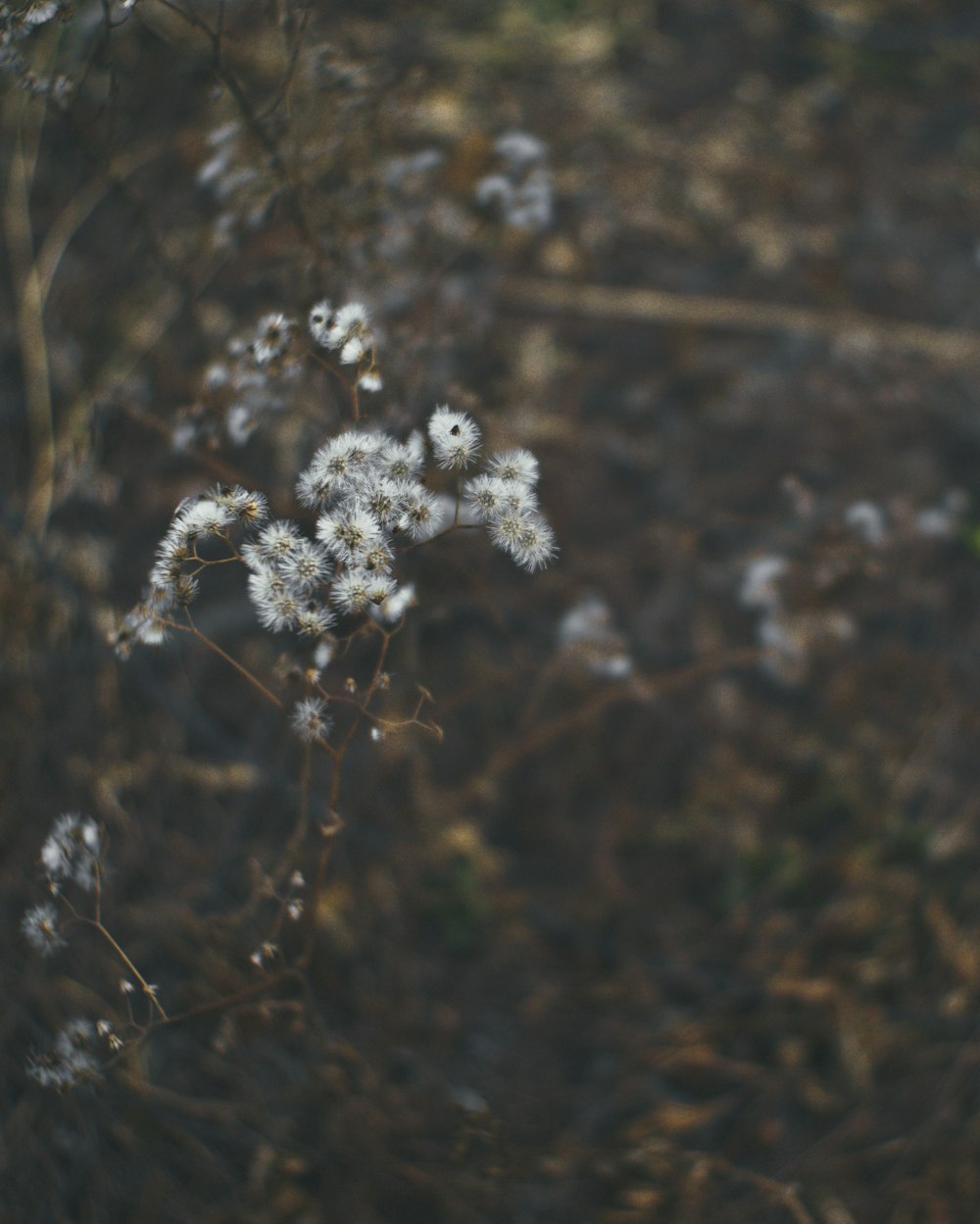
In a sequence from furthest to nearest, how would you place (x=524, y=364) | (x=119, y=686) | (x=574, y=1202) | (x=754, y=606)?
(x=524, y=364)
(x=754, y=606)
(x=119, y=686)
(x=574, y=1202)

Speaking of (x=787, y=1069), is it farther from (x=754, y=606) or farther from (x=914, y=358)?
(x=914, y=358)

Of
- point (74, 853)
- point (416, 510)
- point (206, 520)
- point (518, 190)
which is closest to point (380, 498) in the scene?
point (416, 510)

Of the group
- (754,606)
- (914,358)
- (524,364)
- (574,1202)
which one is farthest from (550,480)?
(574,1202)

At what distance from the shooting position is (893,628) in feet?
9.27

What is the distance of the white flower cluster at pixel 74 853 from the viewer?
5.24 ft

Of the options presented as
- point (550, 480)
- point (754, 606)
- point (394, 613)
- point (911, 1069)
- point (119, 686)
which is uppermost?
point (394, 613)

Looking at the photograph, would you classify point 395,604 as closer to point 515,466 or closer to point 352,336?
point 515,466

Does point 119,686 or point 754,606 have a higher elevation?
point 119,686

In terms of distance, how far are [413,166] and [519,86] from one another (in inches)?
61.7

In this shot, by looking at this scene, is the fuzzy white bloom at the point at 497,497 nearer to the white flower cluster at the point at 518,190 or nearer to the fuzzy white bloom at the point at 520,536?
the fuzzy white bloom at the point at 520,536

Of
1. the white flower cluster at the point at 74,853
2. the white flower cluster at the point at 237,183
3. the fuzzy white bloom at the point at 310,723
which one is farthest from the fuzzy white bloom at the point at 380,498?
the white flower cluster at the point at 237,183

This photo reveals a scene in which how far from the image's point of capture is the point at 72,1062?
156 cm

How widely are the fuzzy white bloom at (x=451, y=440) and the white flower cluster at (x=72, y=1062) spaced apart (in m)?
1.22

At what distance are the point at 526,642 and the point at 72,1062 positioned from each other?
164cm
